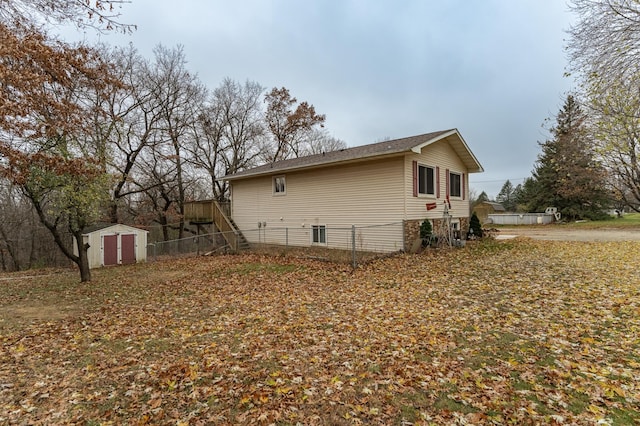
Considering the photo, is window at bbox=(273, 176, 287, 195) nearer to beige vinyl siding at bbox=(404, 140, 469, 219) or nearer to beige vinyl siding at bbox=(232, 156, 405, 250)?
beige vinyl siding at bbox=(232, 156, 405, 250)

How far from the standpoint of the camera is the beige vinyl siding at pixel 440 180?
1188cm

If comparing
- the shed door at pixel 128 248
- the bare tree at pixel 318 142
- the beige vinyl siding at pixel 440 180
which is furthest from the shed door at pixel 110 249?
the bare tree at pixel 318 142

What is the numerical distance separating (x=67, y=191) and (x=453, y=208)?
15.1 meters

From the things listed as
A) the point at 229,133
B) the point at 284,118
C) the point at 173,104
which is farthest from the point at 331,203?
the point at 284,118

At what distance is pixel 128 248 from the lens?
16500mm

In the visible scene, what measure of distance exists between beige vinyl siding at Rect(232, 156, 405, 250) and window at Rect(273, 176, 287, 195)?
8.5 inches

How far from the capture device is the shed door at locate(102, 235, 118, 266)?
616 inches

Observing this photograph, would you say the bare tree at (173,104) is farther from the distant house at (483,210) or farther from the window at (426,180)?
the distant house at (483,210)

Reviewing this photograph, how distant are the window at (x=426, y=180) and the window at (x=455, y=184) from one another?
2.03m

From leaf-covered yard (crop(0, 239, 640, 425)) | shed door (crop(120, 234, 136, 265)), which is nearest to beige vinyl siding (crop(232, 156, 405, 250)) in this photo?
leaf-covered yard (crop(0, 239, 640, 425))

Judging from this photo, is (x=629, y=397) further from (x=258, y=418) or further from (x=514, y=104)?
(x=514, y=104)

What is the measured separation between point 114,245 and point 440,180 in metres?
16.5

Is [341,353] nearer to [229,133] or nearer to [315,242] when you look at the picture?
[315,242]

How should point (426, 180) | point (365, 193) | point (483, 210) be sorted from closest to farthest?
1. point (365, 193)
2. point (426, 180)
3. point (483, 210)
